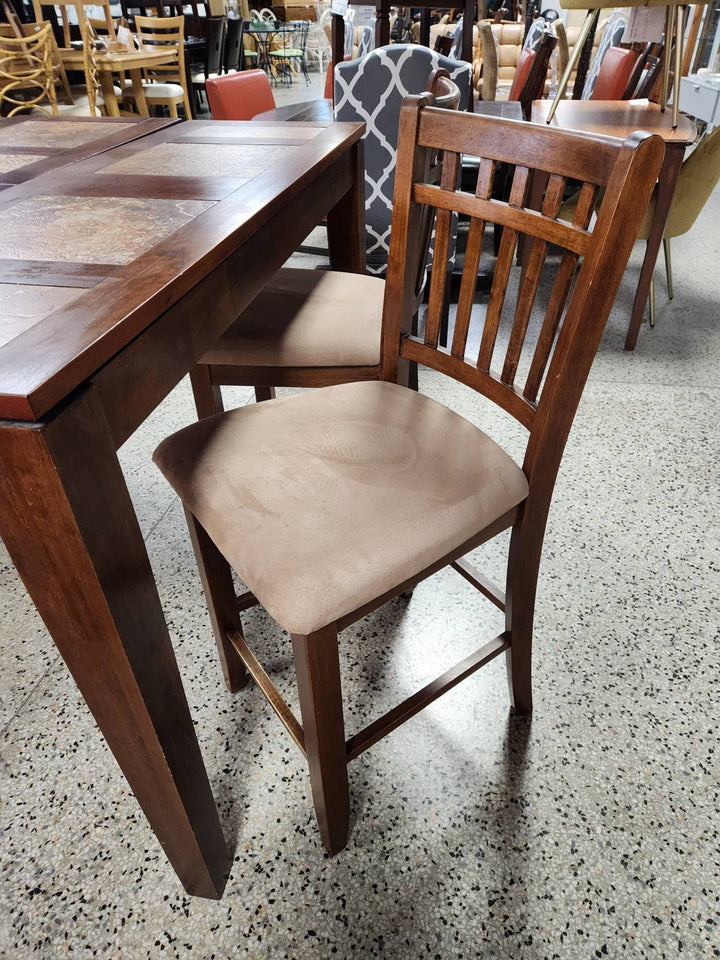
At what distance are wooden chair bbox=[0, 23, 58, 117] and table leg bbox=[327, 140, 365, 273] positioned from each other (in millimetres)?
4184

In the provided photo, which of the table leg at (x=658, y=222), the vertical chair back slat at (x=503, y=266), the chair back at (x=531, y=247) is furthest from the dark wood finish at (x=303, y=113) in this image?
the vertical chair back slat at (x=503, y=266)

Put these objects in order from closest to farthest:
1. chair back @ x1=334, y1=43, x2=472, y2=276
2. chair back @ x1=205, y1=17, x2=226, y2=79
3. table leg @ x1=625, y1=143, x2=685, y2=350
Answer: chair back @ x1=334, y1=43, x2=472, y2=276, table leg @ x1=625, y1=143, x2=685, y2=350, chair back @ x1=205, y1=17, x2=226, y2=79

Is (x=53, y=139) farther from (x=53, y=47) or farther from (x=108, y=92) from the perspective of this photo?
(x=108, y=92)

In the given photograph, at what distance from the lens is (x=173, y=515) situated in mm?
1605

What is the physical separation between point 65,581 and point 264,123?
4.23 ft

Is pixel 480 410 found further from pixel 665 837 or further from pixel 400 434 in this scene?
pixel 665 837

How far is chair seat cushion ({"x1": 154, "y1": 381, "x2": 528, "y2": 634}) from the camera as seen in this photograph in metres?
0.71

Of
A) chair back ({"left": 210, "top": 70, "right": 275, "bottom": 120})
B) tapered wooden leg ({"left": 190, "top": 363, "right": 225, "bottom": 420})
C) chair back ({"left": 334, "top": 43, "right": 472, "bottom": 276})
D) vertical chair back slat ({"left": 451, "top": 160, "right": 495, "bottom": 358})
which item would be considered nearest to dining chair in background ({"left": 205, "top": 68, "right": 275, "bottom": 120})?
chair back ({"left": 210, "top": 70, "right": 275, "bottom": 120})

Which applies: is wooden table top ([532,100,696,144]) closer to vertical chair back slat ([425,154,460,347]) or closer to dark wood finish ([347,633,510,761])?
vertical chair back slat ([425,154,460,347])

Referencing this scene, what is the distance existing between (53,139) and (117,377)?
110cm

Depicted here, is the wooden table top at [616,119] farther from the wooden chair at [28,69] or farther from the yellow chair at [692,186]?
the wooden chair at [28,69]

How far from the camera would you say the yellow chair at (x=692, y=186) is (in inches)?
81.4

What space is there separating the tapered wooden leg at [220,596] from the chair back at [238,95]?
2.41 meters

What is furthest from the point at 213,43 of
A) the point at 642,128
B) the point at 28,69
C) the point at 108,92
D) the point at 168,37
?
the point at 642,128
